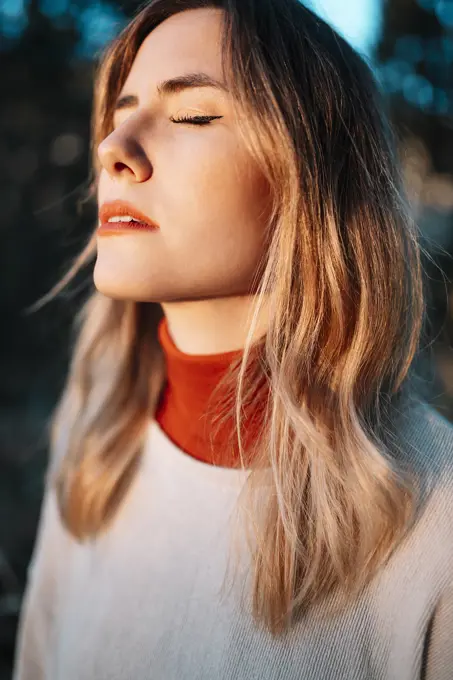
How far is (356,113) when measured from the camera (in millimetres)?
1110

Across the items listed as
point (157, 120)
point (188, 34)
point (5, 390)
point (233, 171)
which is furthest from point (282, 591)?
point (5, 390)

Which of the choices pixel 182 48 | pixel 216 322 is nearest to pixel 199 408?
pixel 216 322

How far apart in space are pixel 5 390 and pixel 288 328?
3.37m

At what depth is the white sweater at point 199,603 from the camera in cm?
98

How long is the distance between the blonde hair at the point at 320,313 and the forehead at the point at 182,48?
3cm

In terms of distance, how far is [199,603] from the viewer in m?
1.09

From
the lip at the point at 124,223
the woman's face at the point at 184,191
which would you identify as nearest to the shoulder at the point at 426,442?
the woman's face at the point at 184,191

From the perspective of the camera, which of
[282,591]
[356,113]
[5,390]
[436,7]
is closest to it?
[282,591]

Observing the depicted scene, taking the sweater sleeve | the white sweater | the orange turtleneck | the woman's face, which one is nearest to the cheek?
the woman's face

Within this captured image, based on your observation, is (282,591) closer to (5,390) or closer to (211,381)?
(211,381)

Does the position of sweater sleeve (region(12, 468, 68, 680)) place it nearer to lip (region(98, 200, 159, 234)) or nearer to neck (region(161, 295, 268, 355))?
neck (region(161, 295, 268, 355))

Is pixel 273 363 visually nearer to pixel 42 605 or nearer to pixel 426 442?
pixel 426 442

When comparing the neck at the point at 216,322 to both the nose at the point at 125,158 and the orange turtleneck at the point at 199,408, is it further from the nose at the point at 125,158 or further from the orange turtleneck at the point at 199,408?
the nose at the point at 125,158

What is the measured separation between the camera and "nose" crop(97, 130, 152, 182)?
1.02m
